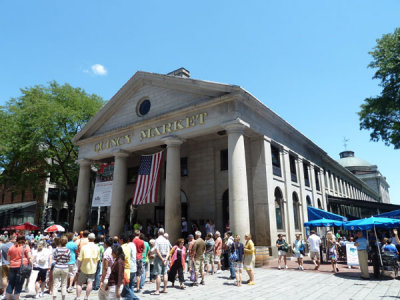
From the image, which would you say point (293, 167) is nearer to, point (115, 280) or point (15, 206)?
point (115, 280)

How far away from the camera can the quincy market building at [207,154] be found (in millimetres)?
16297

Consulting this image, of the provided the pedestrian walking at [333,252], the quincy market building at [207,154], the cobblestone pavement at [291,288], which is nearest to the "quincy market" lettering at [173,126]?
the quincy market building at [207,154]

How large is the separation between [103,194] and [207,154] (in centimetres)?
864

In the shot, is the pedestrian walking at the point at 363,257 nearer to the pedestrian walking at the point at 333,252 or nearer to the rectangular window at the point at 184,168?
the pedestrian walking at the point at 333,252

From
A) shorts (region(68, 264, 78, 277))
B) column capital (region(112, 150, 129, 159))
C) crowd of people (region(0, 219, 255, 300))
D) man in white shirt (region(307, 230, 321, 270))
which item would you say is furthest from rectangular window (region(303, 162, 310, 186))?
shorts (region(68, 264, 78, 277))

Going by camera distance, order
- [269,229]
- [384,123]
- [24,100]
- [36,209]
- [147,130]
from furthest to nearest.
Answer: [36,209] → [24,100] → [384,123] → [147,130] → [269,229]

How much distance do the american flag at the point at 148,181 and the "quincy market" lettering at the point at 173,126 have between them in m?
1.52

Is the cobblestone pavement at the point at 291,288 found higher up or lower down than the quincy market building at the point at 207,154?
lower down

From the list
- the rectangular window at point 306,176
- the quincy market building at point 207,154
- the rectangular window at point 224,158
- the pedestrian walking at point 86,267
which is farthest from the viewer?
the rectangular window at point 306,176

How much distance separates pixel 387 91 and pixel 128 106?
19.6 m

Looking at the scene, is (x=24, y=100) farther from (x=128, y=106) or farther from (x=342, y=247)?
(x=342, y=247)

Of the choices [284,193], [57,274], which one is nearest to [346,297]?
[57,274]

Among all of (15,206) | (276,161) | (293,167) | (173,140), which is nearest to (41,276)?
(173,140)

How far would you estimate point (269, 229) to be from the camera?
16875 millimetres
